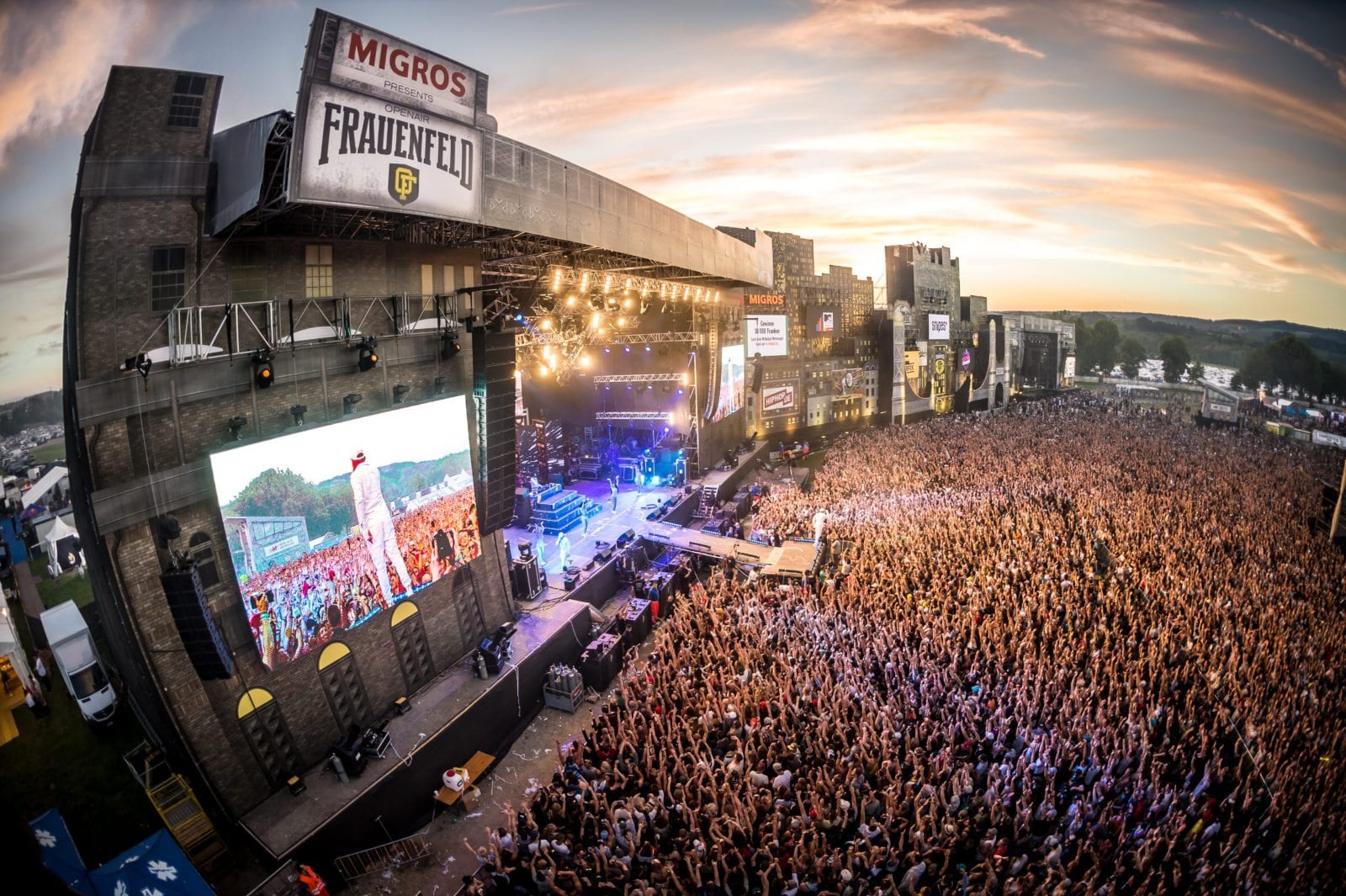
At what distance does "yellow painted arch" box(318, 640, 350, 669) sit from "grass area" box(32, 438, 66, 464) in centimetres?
2547

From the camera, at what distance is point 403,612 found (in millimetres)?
→ 10211

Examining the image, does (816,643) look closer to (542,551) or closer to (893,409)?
(542,551)

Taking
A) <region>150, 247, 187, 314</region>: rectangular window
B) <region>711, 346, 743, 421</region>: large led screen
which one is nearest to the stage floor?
<region>711, 346, 743, 421</region>: large led screen

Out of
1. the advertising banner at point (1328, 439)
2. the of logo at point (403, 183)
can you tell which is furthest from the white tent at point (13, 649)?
the advertising banner at point (1328, 439)

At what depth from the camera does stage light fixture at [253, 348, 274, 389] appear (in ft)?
25.0

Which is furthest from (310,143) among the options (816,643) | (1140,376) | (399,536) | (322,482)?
(1140,376)

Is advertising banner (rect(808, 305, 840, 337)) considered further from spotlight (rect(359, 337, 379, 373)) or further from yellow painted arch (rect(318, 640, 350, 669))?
yellow painted arch (rect(318, 640, 350, 669))

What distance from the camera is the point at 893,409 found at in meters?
38.6

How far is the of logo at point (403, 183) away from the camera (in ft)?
23.0

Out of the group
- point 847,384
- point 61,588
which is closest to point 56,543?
point 61,588

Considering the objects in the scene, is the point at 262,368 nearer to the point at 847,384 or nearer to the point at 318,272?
the point at 318,272

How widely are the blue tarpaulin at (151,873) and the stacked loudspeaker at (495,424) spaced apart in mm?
6342

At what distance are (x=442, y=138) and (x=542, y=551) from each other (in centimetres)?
1131

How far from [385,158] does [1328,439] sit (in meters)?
45.8
